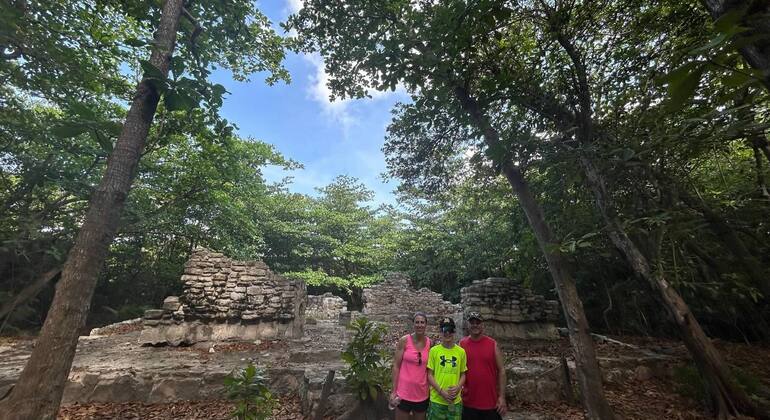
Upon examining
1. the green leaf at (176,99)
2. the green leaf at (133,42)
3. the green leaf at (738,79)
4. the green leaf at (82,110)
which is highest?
the green leaf at (133,42)

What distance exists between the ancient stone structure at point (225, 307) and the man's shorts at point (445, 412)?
20.0ft

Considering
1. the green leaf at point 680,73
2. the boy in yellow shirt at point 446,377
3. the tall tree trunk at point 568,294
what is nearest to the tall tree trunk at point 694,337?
the tall tree trunk at point 568,294

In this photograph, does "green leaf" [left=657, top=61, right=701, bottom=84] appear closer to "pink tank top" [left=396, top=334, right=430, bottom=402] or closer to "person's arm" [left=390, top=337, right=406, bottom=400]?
"pink tank top" [left=396, top=334, right=430, bottom=402]

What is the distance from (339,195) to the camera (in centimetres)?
2241

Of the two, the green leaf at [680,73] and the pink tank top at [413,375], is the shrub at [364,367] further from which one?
the green leaf at [680,73]

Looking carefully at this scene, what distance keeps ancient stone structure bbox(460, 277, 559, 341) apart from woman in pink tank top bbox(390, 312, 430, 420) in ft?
15.7

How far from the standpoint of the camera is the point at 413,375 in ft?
10.2

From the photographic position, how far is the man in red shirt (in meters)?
2.95

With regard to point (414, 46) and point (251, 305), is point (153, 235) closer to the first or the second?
point (251, 305)

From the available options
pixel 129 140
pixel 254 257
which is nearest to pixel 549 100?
pixel 129 140

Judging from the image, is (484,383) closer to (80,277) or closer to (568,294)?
(568,294)

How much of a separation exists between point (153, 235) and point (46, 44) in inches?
350

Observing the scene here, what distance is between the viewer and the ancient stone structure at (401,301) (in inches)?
542

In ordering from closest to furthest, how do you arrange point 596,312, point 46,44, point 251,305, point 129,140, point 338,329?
point 129,140, point 46,44, point 251,305, point 596,312, point 338,329
